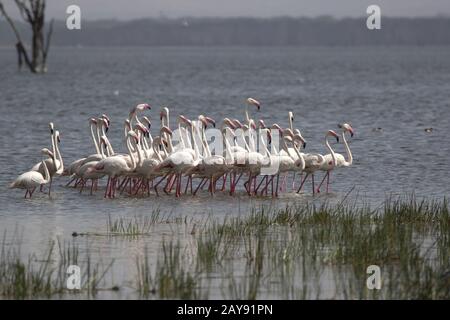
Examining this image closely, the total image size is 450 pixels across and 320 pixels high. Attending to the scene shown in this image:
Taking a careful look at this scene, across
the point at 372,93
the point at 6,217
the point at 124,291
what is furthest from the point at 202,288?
the point at 372,93

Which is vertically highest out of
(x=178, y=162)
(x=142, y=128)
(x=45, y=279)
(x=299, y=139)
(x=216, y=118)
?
(x=142, y=128)

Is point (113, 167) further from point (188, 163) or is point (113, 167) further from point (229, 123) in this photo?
point (229, 123)

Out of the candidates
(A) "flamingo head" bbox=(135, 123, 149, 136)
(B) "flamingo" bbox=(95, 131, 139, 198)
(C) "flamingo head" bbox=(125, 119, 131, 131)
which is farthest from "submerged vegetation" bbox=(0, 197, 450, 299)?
(C) "flamingo head" bbox=(125, 119, 131, 131)

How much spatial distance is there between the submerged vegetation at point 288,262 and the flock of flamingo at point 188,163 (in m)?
3.34

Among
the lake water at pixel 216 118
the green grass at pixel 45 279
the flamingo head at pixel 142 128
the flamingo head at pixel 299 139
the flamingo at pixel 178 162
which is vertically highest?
the flamingo head at pixel 142 128

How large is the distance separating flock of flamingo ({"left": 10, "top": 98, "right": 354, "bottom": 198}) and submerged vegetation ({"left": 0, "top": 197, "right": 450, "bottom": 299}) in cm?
334

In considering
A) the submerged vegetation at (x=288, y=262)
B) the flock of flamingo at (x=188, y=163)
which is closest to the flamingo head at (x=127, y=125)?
the flock of flamingo at (x=188, y=163)

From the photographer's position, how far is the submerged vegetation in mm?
10070

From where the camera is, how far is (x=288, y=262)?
37.1 ft

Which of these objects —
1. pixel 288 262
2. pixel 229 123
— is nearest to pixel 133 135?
pixel 229 123

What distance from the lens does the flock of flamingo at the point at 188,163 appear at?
17344 mm

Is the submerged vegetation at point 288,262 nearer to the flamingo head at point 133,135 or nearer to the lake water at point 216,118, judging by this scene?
the lake water at point 216,118

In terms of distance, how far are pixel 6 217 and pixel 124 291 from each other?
5.69 meters

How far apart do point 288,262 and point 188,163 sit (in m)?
6.10
